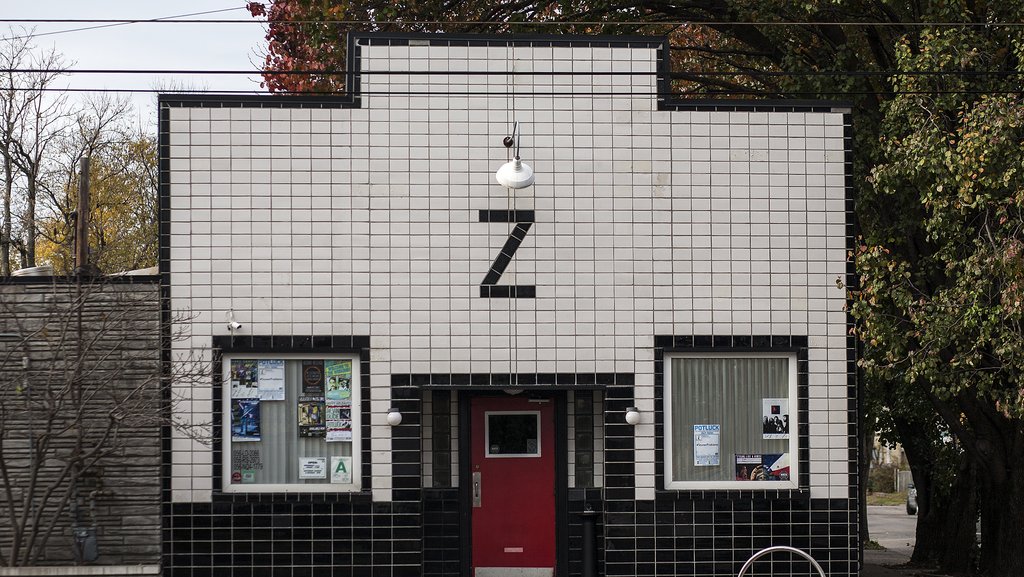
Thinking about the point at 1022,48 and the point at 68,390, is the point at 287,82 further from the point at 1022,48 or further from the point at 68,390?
the point at 1022,48

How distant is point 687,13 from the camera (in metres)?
21.2

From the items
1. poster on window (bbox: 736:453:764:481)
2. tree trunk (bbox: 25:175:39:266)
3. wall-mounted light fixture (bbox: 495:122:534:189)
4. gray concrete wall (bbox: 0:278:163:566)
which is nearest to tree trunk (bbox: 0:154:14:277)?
tree trunk (bbox: 25:175:39:266)

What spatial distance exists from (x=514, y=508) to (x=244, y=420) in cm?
328

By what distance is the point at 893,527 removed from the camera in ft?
118

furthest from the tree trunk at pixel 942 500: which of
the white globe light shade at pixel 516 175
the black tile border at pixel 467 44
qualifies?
the white globe light shade at pixel 516 175

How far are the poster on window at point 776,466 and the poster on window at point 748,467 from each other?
63mm

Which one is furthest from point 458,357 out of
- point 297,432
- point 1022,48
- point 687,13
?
point 687,13

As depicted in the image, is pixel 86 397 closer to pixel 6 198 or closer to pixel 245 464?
pixel 245 464

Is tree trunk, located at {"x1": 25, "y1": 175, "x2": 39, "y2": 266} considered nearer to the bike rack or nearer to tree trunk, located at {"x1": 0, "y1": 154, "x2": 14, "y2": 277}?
tree trunk, located at {"x1": 0, "y1": 154, "x2": 14, "y2": 277}

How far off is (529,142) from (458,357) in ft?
8.40

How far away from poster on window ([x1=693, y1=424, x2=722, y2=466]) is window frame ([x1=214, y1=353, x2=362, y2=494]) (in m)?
3.81

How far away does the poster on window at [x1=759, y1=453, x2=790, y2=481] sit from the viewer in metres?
13.3

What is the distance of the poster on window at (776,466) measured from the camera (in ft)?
43.7

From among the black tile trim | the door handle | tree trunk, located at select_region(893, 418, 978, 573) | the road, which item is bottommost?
the road
